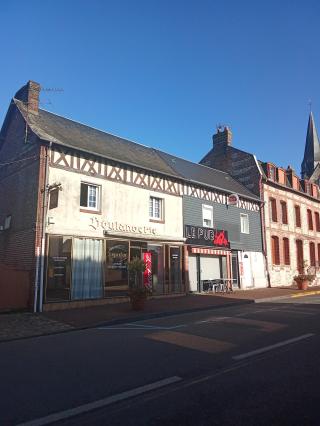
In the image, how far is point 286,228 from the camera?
2784 centimetres

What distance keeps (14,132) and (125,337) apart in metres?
12.1

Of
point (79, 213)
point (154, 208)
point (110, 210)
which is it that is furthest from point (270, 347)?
point (154, 208)

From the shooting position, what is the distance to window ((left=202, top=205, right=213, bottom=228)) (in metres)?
21.2

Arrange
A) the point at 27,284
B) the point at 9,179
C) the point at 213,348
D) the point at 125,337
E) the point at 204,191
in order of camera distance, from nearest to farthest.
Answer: the point at 213,348 < the point at 125,337 < the point at 27,284 < the point at 9,179 < the point at 204,191

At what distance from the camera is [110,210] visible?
1641 cm

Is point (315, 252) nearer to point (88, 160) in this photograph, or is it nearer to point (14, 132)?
point (88, 160)

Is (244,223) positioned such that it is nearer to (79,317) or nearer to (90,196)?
(90,196)

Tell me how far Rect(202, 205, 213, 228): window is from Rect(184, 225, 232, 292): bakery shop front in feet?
1.19

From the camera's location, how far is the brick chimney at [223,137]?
28.6 m

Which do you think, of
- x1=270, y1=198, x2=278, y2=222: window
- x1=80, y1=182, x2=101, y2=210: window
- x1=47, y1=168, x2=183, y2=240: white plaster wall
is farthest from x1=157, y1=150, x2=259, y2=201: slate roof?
x1=80, y1=182, x2=101, y2=210: window

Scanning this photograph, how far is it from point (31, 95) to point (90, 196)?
534cm

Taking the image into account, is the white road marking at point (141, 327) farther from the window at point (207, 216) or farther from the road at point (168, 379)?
the window at point (207, 216)

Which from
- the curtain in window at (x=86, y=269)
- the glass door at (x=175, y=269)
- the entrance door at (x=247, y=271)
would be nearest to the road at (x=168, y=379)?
the curtain in window at (x=86, y=269)

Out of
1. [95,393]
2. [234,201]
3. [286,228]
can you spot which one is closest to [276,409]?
[95,393]
